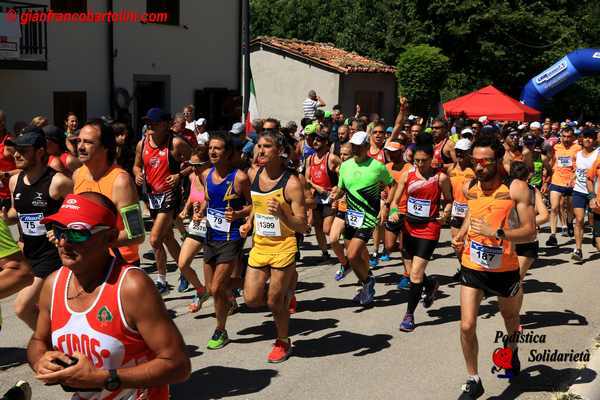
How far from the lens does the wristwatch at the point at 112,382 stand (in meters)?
2.69

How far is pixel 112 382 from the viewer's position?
2.69m

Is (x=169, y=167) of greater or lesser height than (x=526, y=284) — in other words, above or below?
above

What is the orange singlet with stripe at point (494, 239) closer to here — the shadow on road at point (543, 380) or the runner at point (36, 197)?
the shadow on road at point (543, 380)

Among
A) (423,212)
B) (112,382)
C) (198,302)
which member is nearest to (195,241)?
(198,302)

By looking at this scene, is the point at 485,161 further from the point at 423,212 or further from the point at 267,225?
the point at 423,212

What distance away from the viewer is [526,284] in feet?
30.2

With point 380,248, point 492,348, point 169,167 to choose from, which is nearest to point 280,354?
point 492,348

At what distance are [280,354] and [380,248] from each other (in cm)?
507

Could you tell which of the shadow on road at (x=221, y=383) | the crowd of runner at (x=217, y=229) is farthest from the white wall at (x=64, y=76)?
the shadow on road at (x=221, y=383)

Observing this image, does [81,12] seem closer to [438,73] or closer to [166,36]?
[166,36]

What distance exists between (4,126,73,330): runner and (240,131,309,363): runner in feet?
5.03

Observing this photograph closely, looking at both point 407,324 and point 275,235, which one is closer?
point 275,235

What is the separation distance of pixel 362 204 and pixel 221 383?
9.32 ft

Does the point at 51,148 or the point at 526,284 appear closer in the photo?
the point at 51,148
